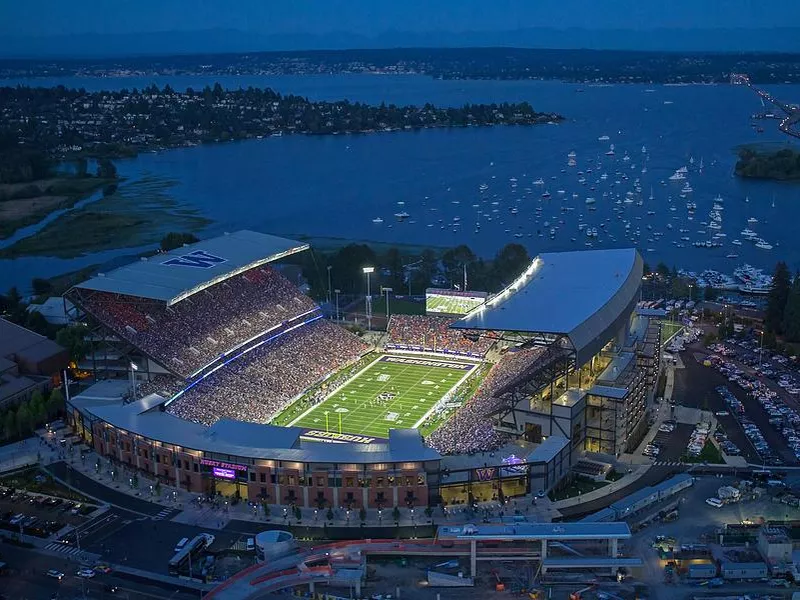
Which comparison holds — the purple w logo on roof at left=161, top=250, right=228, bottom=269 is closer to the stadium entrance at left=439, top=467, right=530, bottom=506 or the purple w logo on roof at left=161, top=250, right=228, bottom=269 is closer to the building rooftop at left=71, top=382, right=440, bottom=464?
the building rooftop at left=71, top=382, right=440, bottom=464

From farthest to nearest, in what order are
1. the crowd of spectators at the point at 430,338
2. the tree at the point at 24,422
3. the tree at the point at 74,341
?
1. the crowd of spectators at the point at 430,338
2. the tree at the point at 74,341
3. the tree at the point at 24,422

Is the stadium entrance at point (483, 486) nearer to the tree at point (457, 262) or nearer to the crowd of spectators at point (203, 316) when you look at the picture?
the crowd of spectators at point (203, 316)

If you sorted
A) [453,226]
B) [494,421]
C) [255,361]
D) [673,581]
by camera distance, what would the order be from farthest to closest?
[453,226]
[255,361]
[494,421]
[673,581]

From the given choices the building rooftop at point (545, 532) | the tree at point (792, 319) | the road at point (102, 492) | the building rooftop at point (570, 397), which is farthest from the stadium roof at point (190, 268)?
the tree at point (792, 319)

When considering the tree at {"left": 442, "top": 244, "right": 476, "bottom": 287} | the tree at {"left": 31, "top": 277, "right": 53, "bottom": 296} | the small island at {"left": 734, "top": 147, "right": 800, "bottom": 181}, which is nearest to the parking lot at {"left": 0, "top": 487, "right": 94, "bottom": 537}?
the tree at {"left": 31, "top": 277, "right": 53, "bottom": 296}

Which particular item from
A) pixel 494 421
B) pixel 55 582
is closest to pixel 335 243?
pixel 494 421

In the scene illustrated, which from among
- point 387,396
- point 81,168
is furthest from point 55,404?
point 81,168

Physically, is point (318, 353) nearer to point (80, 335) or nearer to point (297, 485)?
point (80, 335)
